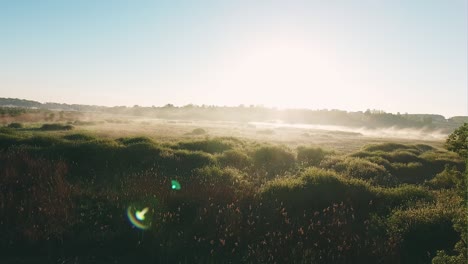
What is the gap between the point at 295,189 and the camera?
1234 centimetres

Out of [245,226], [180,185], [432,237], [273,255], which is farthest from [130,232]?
[432,237]

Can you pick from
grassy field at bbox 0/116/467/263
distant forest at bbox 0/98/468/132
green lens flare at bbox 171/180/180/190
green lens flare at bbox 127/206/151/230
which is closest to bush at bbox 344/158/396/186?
grassy field at bbox 0/116/467/263

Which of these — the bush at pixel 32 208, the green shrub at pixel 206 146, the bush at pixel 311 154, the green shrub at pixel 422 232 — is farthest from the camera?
the bush at pixel 311 154

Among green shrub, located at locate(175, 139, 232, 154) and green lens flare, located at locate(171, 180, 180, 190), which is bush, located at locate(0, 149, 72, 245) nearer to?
green lens flare, located at locate(171, 180, 180, 190)

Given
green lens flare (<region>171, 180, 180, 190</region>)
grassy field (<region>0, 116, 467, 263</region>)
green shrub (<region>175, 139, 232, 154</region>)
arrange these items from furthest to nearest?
green shrub (<region>175, 139, 232, 154</region>) < green lens flare (<region>171, 180, 180, 190</region>) < grassy field (<region>0, 116, 467, 263</region>)

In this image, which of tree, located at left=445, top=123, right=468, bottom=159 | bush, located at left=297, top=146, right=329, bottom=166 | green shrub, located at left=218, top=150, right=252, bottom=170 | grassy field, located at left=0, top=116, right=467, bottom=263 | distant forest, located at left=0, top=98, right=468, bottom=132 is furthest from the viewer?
distant forest, located at left=0, top=98, right=468, bottom=132

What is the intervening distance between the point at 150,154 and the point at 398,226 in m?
13.0

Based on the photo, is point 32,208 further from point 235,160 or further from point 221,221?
point 235,160

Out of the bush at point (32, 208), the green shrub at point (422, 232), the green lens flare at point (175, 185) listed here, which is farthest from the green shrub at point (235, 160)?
the green shrub at point (422, 232)

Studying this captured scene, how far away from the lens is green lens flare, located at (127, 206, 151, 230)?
8523 mm

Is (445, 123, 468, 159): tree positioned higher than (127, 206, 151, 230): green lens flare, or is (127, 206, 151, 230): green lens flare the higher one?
(445, 123, 468, 159): tree

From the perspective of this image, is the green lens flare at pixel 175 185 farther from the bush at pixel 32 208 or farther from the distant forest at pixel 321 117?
the distant forest at pixel 321 117

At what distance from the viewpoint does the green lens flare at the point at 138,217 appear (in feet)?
28.0

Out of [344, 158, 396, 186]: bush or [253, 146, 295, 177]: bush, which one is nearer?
[344, 158, 396, 186]: bush
